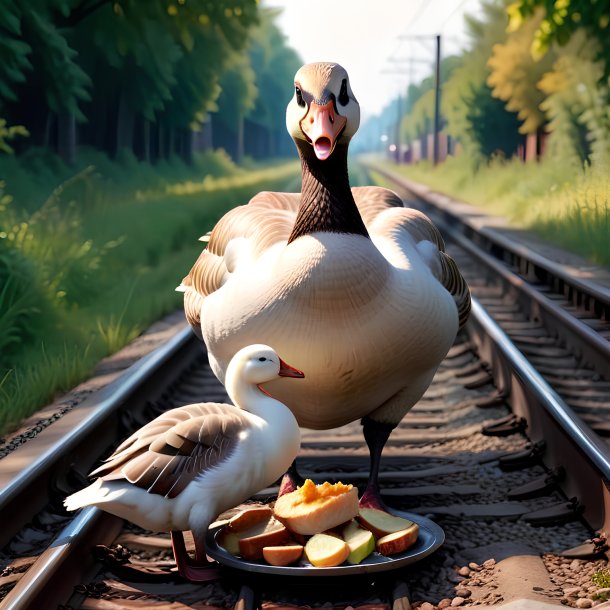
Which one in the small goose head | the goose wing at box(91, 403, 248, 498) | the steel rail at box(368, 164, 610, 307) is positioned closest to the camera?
the goose wing at box(91, 403, 248, 498)

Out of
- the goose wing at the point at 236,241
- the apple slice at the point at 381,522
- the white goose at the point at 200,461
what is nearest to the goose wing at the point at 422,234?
the goose wing at the point at 236,241

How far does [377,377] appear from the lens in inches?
177

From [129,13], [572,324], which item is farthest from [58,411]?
[129,13]

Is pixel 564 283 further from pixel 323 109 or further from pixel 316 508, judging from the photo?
pixel 316 508

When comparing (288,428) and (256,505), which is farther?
(256,505)

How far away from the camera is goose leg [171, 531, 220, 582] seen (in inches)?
158

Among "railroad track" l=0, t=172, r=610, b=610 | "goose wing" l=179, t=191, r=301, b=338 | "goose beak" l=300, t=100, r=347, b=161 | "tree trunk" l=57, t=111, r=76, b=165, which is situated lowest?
"railroad track" l=0, t=172, r=610, b=610

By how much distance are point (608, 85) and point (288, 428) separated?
58.6ft

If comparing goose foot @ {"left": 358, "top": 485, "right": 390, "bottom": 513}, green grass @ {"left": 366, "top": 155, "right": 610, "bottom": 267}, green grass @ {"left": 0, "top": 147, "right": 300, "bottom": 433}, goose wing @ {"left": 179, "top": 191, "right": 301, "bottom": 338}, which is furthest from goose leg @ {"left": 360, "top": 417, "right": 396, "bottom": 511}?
green grass @ {"left": 366, "top": 155, "right": 610, "bottom": 267}

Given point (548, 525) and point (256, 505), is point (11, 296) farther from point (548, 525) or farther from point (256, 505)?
point (548, 525)

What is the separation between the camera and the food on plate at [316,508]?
13.3 feet

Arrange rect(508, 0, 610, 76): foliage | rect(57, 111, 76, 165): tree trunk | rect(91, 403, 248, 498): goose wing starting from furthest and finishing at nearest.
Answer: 1. rect(57, 111, 76, 165): tree trunk
2. rect(508, 0, 610, 76): foliage
3. rect(91, 403, 248, 498): goose wing

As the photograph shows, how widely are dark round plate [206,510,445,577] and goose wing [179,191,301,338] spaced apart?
133 cm

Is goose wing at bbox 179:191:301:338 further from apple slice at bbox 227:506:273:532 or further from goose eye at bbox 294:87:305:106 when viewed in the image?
apple slice at bbox 227:506:273:532
